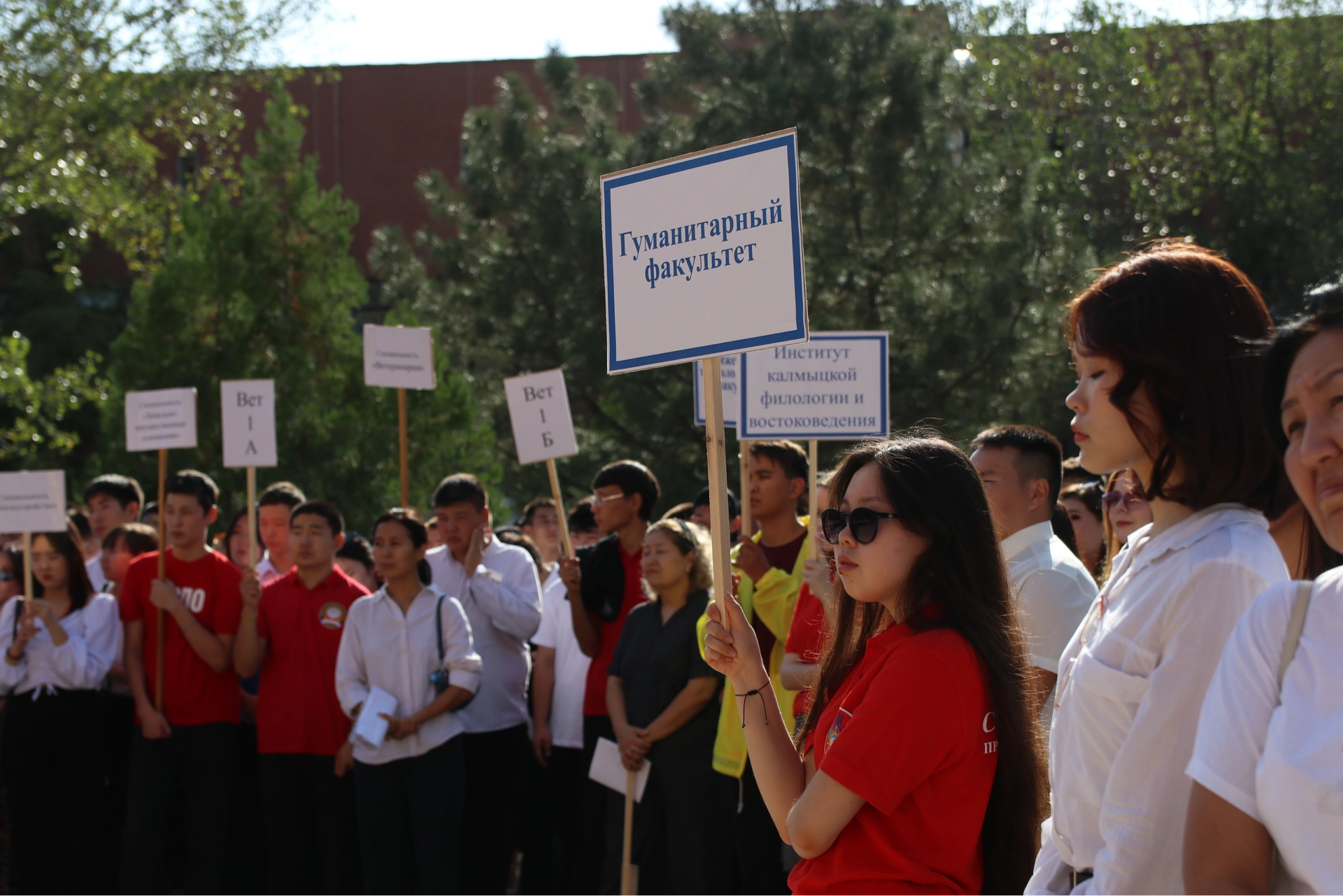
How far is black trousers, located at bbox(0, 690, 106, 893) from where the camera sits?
646 centimetres

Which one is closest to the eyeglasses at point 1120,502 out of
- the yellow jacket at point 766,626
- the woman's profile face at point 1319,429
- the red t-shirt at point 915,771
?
the yellow jacket at point 766,626

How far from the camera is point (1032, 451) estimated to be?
4082mm

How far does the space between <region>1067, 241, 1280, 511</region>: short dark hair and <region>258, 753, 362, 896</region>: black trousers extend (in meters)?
5.16

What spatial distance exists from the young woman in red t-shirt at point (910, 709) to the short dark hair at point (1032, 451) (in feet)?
5.00

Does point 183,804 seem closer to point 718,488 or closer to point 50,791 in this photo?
point 50,791

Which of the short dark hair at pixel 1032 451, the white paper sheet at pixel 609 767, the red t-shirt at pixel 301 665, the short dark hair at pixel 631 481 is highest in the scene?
the short dark hair at pixel 1032 451

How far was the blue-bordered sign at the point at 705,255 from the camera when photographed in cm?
281

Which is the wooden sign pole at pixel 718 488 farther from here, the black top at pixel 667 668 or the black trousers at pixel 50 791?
the black trousers at pixel 50 791

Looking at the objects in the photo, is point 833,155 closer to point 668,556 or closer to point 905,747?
point 668,556

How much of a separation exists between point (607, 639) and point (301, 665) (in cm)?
160

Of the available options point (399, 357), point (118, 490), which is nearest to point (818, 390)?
point (399, 357)

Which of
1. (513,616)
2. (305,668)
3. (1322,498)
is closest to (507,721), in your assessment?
(513,616)

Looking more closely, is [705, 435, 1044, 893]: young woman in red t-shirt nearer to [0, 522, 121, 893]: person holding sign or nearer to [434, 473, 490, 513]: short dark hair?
[434, 473, 490, 513]: short dark hair

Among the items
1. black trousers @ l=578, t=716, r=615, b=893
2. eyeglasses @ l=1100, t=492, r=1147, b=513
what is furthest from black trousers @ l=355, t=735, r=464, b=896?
eyeglasses @ l=1100, t=492, r=1147, b=513
